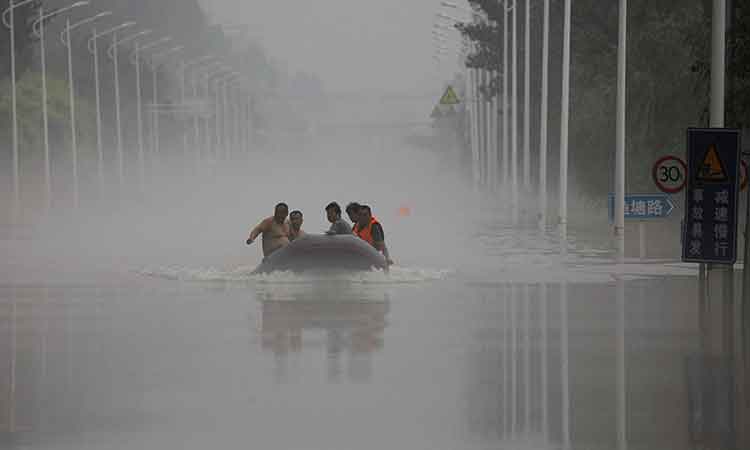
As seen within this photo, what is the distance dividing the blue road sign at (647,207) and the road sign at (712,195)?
516 inches

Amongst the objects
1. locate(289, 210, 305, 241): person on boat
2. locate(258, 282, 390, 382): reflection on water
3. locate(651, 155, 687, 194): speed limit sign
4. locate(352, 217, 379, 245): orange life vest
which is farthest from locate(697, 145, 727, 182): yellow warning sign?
locate(289, 210, 305, 241): person on boat

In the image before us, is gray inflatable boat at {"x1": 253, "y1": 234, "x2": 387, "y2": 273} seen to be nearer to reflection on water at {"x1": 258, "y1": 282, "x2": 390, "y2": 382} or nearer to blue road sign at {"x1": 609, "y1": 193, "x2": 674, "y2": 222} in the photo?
reflection on water at {"x1": 258, "y1": 282, "x2": 390, "y2": 382}

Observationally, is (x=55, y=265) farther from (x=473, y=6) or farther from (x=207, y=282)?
(x=473, y=6)

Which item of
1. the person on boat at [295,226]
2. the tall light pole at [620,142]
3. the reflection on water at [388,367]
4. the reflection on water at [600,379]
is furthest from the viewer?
the tall light pole at [620,142]

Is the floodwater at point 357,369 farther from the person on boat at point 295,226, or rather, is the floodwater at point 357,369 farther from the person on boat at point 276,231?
the person on boat at point 295,226

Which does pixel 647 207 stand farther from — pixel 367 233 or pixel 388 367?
pixel 388 367

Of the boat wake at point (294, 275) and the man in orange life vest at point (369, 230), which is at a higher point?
the man in orange life vest at point (369, 230)

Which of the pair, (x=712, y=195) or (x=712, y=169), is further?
(x=712, y=195)

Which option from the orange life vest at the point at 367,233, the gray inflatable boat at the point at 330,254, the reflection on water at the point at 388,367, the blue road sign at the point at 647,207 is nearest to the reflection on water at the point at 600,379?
the reflection on water at the point at 388,367

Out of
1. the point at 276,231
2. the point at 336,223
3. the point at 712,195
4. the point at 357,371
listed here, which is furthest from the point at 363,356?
the point at 276,231

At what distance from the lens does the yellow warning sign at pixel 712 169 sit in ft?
81.9

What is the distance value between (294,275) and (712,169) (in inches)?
334

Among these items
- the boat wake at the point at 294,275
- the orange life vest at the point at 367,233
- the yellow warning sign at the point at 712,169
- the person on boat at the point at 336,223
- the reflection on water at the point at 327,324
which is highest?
the yellow warning sign at the point at 712,169

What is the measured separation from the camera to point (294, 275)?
31391 millimetres
